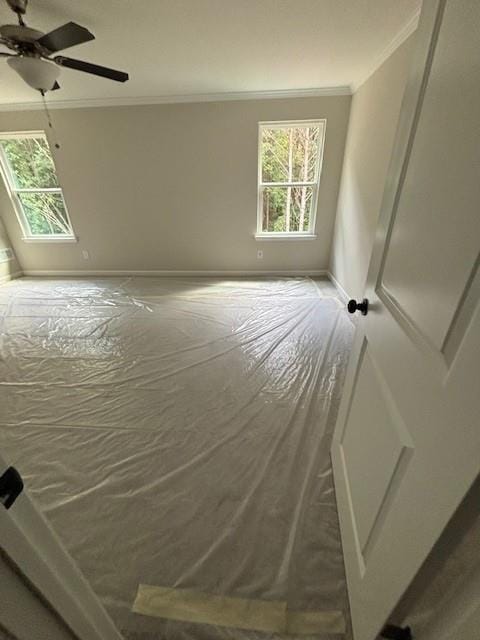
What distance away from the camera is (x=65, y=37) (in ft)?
5.08

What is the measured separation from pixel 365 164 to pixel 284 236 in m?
1.40

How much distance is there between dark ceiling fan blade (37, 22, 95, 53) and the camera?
4.78 ft

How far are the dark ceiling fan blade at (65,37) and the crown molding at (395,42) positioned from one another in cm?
211

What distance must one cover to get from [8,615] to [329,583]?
1017 mm


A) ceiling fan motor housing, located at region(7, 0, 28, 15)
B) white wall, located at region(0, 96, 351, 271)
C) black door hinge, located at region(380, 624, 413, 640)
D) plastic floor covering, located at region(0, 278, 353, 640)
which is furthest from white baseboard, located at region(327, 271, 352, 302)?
ceiling fan motor housing, located at region(7, 0, 28, 15)

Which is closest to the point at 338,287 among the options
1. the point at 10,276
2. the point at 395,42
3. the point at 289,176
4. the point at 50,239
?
the point at 289,176

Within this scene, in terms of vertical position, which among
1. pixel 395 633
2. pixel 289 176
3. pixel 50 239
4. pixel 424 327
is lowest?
pixel 395 633

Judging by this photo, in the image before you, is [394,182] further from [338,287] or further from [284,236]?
[284,236]

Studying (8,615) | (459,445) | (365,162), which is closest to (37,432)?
(8,615)

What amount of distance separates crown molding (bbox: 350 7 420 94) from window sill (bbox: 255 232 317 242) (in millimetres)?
1706

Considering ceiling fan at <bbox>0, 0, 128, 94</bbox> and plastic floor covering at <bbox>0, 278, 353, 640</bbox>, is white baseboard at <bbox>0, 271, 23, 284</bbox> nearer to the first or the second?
plastic floor covering at <bbox>0, 278, 353, 640</bbox>

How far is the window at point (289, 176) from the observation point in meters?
3.40

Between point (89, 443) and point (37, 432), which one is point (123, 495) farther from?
point (37, 432)

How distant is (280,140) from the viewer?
3.47 metres
